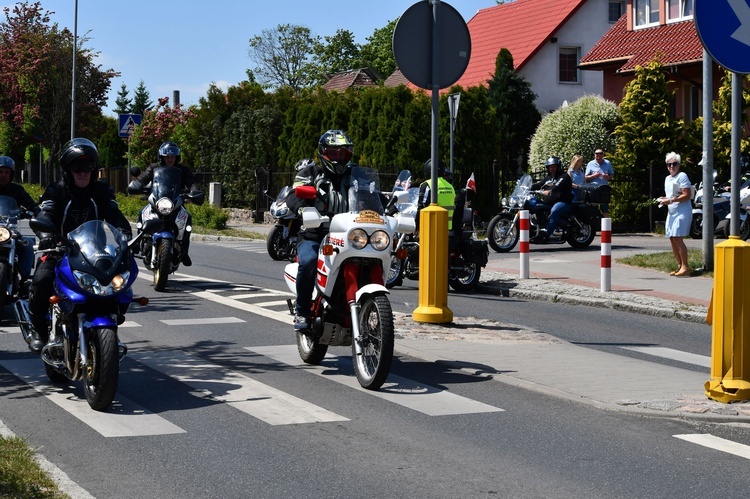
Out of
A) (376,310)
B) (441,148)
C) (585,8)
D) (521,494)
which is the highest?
(585,8)

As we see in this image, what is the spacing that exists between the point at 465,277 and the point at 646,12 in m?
27.6

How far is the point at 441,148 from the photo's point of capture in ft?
97.8

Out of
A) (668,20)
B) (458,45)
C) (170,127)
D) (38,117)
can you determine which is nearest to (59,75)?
(38,117)

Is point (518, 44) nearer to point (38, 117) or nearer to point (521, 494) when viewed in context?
point (38, 117)

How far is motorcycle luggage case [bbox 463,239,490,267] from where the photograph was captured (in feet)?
53.8

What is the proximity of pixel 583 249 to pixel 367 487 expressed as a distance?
1765 cm

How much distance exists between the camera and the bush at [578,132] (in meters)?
36.7

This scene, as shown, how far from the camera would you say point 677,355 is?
36.0 feet

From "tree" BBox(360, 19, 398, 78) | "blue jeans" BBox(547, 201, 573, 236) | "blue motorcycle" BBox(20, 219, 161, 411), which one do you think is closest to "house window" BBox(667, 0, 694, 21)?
"blue jeans" BBox(547, 201, 573, 236)

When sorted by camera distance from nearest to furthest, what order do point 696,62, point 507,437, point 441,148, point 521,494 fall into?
point 521,494, point 507,437, point 441,148, point 696,62

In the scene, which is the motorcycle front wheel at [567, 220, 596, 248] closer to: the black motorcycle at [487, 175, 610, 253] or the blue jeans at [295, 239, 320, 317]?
the black motorcycle at [487, 175, 610, 253]

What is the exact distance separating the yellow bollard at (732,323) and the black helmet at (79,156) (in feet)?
14.3

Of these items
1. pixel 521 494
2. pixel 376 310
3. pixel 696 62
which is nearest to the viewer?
pixel 521 494

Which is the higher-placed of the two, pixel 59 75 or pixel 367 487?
pixel 59 75
